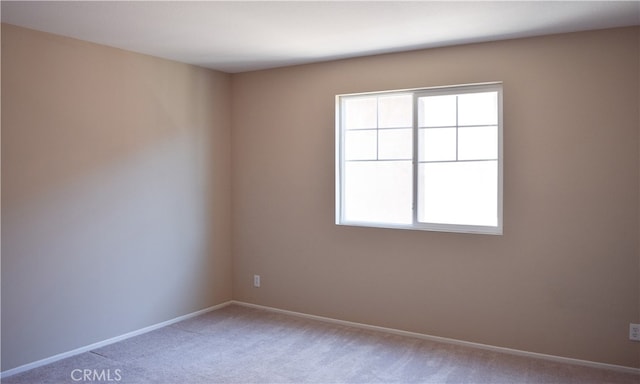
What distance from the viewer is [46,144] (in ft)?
11.6

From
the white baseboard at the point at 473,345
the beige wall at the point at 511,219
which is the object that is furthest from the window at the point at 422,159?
the white baseboard at the point at 473,345

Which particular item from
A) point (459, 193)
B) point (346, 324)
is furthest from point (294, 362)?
point (459, 193)

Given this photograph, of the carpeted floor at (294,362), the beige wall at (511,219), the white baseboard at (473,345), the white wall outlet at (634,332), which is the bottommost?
the carpeted floor at (294,362)

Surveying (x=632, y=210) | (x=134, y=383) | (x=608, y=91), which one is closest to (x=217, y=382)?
(x=134, y=383)

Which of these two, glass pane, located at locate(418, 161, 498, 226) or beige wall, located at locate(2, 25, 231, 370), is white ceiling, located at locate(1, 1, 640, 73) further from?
glass pane, located at locate(418, 161, 498, 226)

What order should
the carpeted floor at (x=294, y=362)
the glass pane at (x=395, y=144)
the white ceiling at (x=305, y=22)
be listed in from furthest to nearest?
the glass pane at (x=395, y=144)
the carpeted floor at (x=294, y=362)
the white ceiling at (x=305, y=22)

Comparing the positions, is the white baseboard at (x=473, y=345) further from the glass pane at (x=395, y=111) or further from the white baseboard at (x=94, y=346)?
the glass pane at (x=395, y=111)

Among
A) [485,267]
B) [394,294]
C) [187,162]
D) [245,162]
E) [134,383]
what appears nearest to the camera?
[134,383]

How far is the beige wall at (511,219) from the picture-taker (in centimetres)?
342

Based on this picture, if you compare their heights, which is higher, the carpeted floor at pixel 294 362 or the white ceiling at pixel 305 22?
the white ceiling at pixel 305 22

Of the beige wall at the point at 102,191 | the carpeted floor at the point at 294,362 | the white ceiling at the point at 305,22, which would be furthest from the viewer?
the beige wall at the point at 102,191

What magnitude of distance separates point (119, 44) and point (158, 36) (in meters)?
0.45

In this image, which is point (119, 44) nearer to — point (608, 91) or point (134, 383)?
point (134, 383)

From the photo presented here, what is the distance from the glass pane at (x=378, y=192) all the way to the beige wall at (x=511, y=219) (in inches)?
6.1
